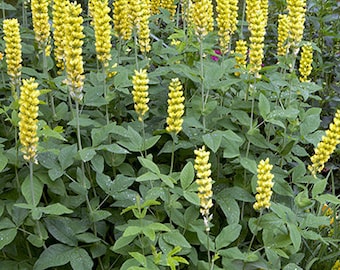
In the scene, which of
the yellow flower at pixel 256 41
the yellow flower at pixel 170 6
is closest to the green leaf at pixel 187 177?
the yellow flower at pixel 256 41

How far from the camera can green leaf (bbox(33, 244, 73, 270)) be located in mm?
2686

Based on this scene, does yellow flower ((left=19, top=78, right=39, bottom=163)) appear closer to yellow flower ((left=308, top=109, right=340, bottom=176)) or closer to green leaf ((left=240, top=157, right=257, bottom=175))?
green leaf ((left=240, top=157, right=257, bottom=175))

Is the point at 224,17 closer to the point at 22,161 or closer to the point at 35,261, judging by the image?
the point at 22,161

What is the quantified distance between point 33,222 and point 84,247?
0.35 meters

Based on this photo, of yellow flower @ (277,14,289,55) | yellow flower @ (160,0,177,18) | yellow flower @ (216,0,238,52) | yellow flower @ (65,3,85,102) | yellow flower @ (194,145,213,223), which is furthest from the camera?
yellow flower @ (160,0,177,18)

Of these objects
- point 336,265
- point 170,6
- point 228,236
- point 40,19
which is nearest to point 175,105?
point 228,236

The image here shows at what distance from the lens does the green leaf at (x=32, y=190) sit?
2656 mm

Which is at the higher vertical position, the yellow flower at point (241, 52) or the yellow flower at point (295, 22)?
the yellow flower at point (295, 22)

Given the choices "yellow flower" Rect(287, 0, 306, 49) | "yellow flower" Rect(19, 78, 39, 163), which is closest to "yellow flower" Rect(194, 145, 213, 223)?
"yellow flower" Rect(19, 78, 39, 163)

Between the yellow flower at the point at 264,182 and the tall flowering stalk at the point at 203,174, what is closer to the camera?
the tall flowering stalk at the point at 203,174

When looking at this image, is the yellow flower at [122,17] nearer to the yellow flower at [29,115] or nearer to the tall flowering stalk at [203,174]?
the yellow flower at [29,115]

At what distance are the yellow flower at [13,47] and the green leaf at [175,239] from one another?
4.07ft

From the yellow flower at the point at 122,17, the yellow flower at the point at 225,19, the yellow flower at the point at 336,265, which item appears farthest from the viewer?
the yellow flower at the point at 225,19

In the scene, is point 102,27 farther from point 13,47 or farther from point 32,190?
point 32,190
